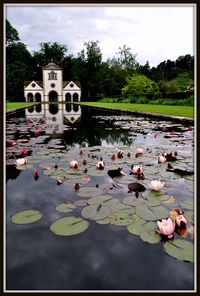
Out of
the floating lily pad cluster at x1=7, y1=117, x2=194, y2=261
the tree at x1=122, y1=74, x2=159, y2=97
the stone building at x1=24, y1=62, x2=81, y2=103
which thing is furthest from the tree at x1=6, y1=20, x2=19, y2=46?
the floating lily pad cluster at x1=7, y1=117, x2=194, y2=261

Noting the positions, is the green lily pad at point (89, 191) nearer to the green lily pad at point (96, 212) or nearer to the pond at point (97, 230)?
the pond at point (97, 230)

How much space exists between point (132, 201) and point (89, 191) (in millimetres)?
466

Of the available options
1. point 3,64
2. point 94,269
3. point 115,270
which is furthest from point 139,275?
point 3,64

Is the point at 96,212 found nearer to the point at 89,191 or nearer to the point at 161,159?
the point at 89,191

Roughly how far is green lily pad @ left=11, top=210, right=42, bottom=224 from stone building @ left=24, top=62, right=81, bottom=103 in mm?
46042

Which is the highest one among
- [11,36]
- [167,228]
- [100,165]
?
[11,36]

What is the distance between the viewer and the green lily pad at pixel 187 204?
2005mm

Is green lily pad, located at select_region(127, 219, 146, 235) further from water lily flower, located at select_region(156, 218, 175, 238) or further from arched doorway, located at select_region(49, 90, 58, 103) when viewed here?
arched doorway, located at select_region(49, 90, 58, 103)

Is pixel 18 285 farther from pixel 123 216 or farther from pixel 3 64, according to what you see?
pixel 3 64

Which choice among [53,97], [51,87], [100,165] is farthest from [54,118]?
[53,97]

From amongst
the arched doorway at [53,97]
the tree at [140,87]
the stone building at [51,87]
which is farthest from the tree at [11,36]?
the tree at [140,87]

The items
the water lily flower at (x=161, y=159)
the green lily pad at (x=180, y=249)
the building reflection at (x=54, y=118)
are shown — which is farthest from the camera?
the building reflection at (x=54, y=118)

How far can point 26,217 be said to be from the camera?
1.91 m

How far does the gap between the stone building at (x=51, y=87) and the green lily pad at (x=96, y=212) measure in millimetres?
46181
